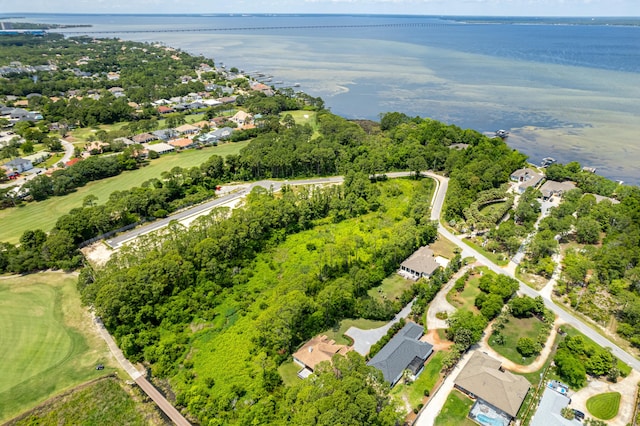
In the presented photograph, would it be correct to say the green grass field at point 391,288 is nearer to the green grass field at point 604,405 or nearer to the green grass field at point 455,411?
the green grass field at point 455,411

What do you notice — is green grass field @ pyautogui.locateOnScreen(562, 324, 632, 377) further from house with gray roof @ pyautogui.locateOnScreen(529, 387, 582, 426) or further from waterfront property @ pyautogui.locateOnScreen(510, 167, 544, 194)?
waterfront property @ pyautogui.locateOnScreen(510, 167, 544, 194)

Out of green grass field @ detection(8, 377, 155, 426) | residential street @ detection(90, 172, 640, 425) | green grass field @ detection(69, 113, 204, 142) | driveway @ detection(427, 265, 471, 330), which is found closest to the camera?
green grass field @ detection(8, 377, 155, 426)

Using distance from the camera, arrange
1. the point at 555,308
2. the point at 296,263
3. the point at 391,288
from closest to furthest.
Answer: the point at 555,308, the point at 391,288, the point at 296,263

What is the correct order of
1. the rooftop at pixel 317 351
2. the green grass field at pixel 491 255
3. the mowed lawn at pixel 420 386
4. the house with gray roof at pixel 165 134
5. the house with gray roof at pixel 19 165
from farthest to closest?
the house with gray roof at pixel 165 134 → the house with gray roof at pixel 19 165 → the green grass field at pixel 491 255 → the rooftop at pixel 317 351 → the mowed lawn at pixel 420 386

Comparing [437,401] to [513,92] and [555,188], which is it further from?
[513,92]

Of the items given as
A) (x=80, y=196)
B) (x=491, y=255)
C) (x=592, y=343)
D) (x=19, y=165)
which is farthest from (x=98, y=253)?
(x=592, y=343)

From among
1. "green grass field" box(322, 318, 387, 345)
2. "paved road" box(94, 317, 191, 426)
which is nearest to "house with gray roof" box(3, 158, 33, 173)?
"paved road" box(94, 317, 191, 426)

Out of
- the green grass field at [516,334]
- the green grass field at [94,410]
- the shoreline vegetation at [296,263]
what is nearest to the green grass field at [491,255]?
the shoreline vegetation at [296,263]
